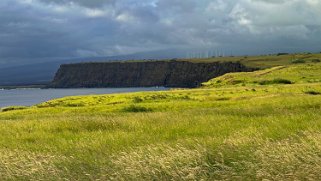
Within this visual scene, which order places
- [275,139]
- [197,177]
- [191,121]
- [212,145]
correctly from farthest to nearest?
1. [191,121]
2. [275,139]
3. [212,145]
4. [197,177]

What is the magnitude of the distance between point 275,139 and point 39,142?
8197 mm

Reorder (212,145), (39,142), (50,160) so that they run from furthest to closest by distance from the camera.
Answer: (39,142) < (212,145) < (50,160)

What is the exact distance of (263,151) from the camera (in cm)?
1217

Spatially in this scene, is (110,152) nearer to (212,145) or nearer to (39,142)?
(212,145)

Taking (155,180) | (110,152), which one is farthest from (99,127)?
(155,180)

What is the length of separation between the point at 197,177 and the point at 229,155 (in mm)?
1736

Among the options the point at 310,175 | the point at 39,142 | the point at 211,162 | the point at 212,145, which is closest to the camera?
the point at 310,175

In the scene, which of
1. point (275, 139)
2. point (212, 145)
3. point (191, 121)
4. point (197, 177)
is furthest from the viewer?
point (191, 121)

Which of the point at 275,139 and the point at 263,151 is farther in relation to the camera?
the point at 275,139

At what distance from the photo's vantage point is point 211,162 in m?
12.0

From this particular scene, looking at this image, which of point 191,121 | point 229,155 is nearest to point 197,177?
point 229,155

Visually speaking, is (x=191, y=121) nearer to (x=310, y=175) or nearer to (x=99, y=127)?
(x=99, y=127)

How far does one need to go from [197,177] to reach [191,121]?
448 inches

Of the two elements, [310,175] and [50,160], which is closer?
[310,175]
